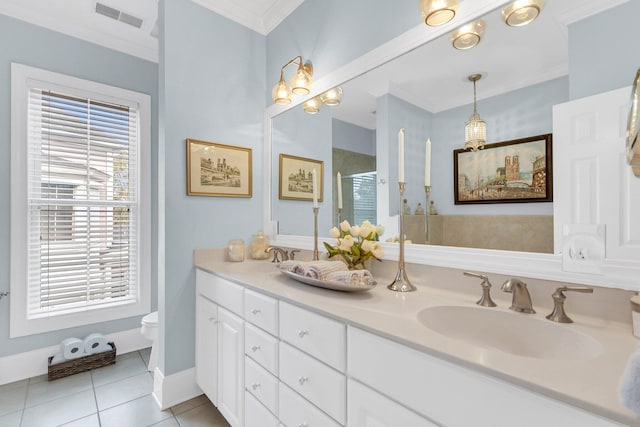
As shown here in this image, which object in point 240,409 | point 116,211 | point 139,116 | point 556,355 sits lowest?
point 240,409

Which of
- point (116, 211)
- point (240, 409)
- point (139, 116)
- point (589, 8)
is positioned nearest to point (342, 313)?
point (240, 409)

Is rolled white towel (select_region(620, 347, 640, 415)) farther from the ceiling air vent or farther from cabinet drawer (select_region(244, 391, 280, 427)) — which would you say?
the ceiling air vent

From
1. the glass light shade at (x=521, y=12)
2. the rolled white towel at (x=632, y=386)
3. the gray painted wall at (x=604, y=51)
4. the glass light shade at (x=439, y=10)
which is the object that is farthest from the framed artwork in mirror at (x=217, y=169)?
the rolled white towel at (x=632, y=386)

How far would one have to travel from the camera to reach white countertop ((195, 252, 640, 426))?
525mm

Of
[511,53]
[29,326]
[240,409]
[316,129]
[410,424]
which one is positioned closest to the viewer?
[410,424]

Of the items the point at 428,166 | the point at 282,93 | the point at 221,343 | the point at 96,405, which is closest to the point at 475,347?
the point at 428,166

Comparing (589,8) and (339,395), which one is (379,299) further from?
(589,8)

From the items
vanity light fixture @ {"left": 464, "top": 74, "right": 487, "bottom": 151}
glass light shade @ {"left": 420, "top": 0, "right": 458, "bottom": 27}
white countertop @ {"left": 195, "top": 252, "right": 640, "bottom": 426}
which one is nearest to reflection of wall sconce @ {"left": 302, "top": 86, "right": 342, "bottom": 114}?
Result: glass light shade @ {"left": 420, "top": 0, "right": 458, "bottom": 27}

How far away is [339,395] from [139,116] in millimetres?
2883

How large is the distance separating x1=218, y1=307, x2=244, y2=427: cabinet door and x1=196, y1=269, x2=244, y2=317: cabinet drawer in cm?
5

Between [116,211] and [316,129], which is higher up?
[316,129]

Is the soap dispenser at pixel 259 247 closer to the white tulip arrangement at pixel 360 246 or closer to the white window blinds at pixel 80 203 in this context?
the white tulip arrangement at pixel 360 246

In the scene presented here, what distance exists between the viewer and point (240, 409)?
4.75 feet

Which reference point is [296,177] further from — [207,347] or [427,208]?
[207,347]
